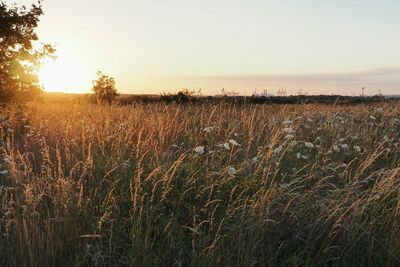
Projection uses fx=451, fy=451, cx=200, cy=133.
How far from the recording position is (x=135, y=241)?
12.2 ft

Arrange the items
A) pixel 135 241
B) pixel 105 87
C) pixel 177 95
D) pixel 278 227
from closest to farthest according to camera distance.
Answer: pixel 135 241 → pixel 278 227 → pixel 177 95 → pixel 105 87

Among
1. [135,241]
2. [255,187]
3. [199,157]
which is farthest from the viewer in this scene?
[199,157]

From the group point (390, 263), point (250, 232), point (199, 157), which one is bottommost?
point (390, 263)

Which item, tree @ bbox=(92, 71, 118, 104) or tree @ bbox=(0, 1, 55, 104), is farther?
tree @ bbox=(92, 71, 118, 104)

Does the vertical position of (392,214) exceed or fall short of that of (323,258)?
it exceeds it

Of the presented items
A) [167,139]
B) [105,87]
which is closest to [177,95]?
[105,87]

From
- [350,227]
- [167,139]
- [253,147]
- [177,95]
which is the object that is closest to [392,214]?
[350,227]

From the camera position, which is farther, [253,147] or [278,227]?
[253,147]

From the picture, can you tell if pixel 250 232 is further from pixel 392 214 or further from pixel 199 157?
pixel 199 157

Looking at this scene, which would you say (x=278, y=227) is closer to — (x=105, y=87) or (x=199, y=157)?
(x=199, y=157)

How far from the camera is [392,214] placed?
4.16m

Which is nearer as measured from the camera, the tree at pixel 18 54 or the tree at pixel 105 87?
the tree at pixel 18 54

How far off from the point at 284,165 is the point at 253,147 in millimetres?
1421

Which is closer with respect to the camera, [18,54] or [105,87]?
[18,54]
